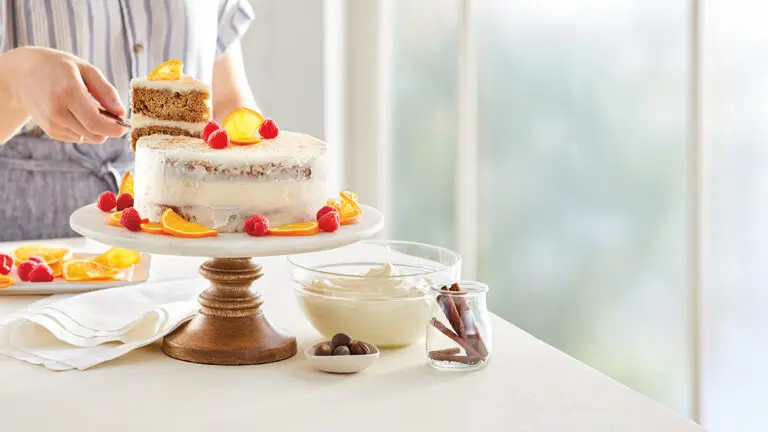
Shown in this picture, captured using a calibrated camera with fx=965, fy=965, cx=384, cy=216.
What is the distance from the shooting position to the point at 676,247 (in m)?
2.35

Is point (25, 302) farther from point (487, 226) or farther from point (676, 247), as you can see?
point (487, 226)

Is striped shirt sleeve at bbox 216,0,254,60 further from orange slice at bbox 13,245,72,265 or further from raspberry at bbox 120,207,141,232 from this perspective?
raspberry at bbox 120,207,141,232

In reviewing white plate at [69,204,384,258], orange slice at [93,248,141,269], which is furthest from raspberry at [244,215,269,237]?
orange slice at [93,248,141,269]

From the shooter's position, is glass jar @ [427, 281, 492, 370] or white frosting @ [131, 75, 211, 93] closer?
glass jar @ [427, 281, 492, 370]

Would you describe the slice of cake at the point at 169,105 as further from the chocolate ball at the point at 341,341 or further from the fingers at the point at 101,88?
the chocolate ball at the point at 341,341

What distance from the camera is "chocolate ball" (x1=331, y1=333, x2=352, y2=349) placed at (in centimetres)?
115

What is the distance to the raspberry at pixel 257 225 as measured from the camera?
1.15 m

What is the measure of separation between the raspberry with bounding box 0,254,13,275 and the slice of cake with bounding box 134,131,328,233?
420mm

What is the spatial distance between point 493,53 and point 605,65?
549 millimetres

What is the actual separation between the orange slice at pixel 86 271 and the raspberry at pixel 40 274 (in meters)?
0.03

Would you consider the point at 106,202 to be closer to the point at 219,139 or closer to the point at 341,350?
the point at 219,139

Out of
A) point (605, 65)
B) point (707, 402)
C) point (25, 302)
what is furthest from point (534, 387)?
point (605, 65)

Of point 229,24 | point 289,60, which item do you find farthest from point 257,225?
point 289,60

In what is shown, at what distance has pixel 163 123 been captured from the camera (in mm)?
1355
